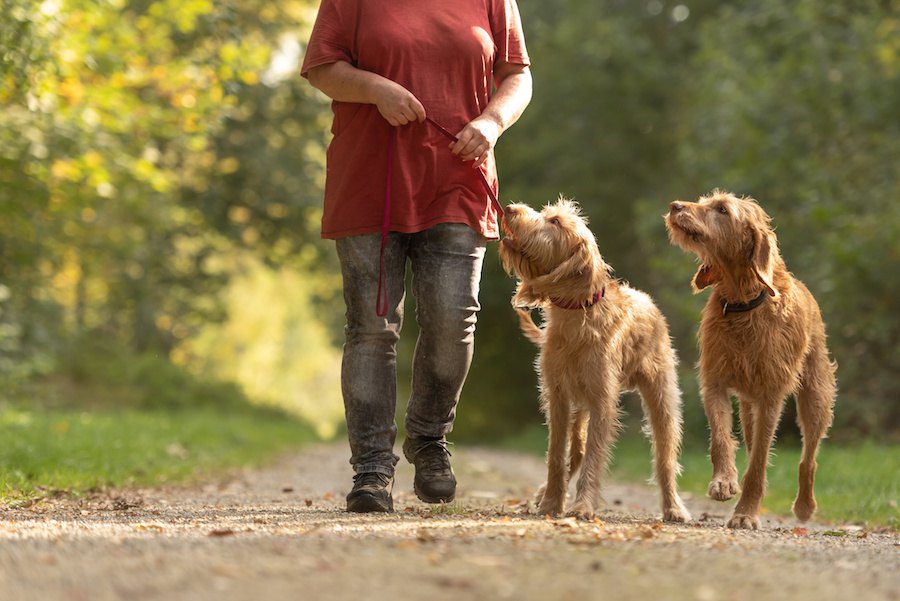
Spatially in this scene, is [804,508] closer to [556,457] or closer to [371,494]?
[556,457]

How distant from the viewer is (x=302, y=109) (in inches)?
1045

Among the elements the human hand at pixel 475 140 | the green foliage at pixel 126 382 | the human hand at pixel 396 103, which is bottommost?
the green foliage at pixel 126 382

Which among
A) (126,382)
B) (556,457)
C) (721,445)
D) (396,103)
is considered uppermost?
(396,103)

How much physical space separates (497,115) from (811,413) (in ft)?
8.83

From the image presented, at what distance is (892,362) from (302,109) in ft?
52.3

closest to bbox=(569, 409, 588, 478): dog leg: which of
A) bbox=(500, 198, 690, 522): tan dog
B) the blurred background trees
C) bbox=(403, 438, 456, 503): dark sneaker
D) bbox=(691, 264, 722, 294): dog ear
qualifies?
bbox=(500, 198, 690, 522): tan dog

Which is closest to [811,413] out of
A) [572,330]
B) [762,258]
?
[762,258]

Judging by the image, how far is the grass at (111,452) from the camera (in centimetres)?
732

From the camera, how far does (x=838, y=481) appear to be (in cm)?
930

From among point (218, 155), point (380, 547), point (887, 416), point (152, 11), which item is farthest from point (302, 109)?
point (380, 547)

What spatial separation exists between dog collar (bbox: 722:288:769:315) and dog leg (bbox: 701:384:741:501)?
451 mm

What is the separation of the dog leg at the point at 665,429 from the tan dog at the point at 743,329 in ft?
0.81

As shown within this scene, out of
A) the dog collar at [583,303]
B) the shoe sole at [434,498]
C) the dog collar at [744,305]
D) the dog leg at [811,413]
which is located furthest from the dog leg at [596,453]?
the dog leg at [811,413]

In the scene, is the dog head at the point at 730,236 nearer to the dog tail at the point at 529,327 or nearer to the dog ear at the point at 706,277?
the dog ear at the point at 706,277
